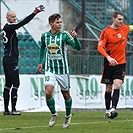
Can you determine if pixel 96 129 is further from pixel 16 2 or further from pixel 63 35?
pixel 16 2

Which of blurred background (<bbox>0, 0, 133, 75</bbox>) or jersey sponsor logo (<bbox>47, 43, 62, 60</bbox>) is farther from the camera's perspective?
blurred background (<bbox>0, 0, 133, 75</bbox>)

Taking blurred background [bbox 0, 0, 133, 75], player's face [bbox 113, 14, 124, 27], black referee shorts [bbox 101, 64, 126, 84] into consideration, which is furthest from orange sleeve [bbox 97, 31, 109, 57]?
blurred background [bbox 0, 0, 133, 75]

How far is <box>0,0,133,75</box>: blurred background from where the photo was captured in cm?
2202

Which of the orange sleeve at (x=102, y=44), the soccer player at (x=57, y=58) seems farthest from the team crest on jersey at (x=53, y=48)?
the orange sleeve at (x=102, y=44)

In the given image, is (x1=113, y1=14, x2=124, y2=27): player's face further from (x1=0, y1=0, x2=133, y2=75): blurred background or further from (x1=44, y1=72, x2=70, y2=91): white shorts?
(x1=0, y1=0, x2=133, y2=75): blurred background

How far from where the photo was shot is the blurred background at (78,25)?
22.0 metres

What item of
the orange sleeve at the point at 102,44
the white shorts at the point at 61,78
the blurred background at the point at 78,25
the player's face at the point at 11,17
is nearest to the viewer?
the white shorts at the point at 61,78

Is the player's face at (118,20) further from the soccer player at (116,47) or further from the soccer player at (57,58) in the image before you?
the soccer player at (57,58)

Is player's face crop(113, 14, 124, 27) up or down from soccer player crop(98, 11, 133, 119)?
up

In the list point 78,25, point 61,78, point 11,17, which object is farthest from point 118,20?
point 78,25

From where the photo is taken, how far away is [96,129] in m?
10.5

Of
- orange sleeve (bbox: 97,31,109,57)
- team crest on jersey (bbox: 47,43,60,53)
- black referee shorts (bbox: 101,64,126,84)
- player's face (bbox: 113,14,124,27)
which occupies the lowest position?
black referee shorts (bbox: 101,64,126,84)

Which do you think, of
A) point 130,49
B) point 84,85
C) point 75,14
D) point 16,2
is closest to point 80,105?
point 84,85

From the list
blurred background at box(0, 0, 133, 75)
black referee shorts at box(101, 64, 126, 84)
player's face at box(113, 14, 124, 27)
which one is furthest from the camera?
blurred background at box(0, 0, 133, 75)
